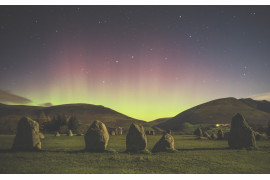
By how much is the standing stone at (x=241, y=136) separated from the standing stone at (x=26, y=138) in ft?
68.0

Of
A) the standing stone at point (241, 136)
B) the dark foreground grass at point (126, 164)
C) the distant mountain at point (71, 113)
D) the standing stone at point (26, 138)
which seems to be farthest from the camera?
the distant mountain at point (71, 113)

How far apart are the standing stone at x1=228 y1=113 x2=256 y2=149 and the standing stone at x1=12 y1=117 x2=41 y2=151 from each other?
20715mm

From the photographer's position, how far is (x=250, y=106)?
10488cm

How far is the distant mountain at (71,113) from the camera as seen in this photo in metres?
69.5

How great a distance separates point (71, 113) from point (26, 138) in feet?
208

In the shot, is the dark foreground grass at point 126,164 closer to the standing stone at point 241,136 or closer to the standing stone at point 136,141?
the standing stone at point 136,141

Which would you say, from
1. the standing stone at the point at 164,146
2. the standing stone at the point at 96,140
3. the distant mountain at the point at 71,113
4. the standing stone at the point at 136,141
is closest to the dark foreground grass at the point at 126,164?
the standing stone at the point at 96,140

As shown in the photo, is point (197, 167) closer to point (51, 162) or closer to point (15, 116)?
point (51, 162)

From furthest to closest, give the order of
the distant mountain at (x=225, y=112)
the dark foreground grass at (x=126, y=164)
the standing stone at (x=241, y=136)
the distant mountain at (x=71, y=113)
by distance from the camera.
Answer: the distant mountain at (x=225, y=112), the distant mountain at (x=71, y=113), the standing stone at (x=241, y=136), the dark foreground grass at (x=126, y=164)

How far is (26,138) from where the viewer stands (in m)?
21.6

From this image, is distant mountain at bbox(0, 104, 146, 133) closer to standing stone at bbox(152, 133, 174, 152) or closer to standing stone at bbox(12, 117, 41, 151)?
standing stone at bbox(12, 117, 41, 151)
